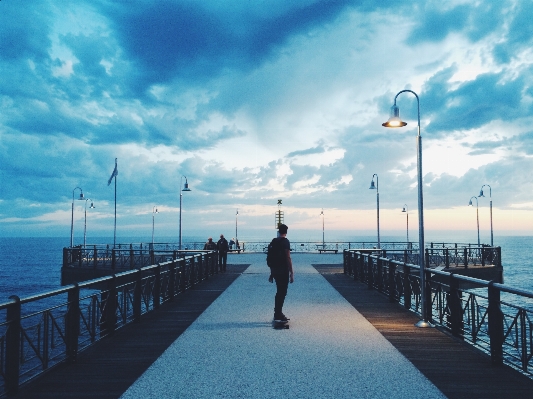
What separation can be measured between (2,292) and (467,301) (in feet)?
242

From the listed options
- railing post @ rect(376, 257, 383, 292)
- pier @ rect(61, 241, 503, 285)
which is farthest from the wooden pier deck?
pier @ rect(61, 241, 503, 285)

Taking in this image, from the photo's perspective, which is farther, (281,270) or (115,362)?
(281,270)

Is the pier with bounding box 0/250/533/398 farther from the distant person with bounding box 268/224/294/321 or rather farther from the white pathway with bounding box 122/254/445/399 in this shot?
the distant person with bounding box 268/224/294/321

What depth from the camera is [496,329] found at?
6910 millimetres

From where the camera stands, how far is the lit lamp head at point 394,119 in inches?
447

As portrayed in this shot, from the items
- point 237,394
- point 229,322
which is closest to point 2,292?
point 229,322

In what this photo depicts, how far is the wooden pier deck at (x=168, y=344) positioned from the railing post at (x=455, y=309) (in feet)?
0.64

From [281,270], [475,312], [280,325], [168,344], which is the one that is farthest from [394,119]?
[168,344]

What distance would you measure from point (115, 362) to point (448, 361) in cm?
513

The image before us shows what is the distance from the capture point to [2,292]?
67.5 m

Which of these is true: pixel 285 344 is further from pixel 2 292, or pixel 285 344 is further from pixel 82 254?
pixel 2 292

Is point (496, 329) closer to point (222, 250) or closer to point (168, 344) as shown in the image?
point (168, 344)

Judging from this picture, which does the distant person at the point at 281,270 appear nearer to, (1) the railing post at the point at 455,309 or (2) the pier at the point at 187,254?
(1) the railing post at the point at 455,309

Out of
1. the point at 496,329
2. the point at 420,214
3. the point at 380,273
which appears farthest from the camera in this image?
the point at 380,273
